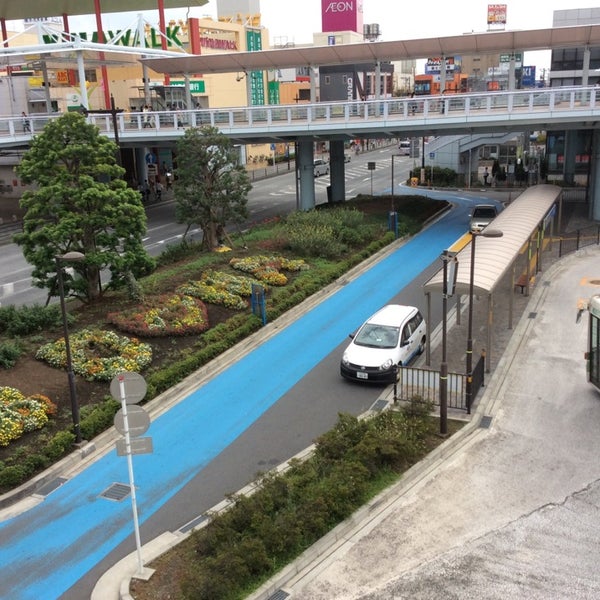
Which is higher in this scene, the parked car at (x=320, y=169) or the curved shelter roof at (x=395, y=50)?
the curved shelter roof at (x=395, y=50)

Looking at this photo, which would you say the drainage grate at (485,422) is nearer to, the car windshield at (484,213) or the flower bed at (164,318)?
the flower bed at (164,318)

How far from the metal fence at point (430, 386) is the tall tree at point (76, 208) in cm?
971

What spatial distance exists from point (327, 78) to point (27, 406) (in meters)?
74.0

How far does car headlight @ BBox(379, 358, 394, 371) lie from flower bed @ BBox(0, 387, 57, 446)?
26.9 feet

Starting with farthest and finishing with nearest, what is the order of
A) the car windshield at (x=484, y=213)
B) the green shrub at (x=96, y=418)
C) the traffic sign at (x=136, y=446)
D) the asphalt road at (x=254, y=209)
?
1. the car windshield at (x=484, y=213)
2. the asphalt road at (x=254, y=209)
3. the green shrub at (x=96, y=418)
4. the traffic sign at (x=136, y=446)

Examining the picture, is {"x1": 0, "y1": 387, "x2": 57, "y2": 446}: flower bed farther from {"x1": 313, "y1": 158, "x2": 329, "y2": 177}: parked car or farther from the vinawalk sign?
{"x1": 313, "y1": 158, "x2": 329, "y2": 177}: parked car

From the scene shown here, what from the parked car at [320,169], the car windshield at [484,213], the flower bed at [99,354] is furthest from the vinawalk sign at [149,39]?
the flower bed at [99,354]

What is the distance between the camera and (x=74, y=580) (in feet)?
36.9

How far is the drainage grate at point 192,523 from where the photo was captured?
12.5 m

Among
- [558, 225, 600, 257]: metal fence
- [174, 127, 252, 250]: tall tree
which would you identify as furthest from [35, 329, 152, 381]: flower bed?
[558, 225, 600, 257]: metal fence

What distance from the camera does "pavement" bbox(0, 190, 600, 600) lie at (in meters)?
10.7

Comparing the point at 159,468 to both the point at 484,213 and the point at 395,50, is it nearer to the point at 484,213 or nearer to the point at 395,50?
the point at 484,213

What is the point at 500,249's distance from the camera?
21.2 meters

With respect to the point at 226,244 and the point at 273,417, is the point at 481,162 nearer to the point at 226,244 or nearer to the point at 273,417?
the point at 226,244
